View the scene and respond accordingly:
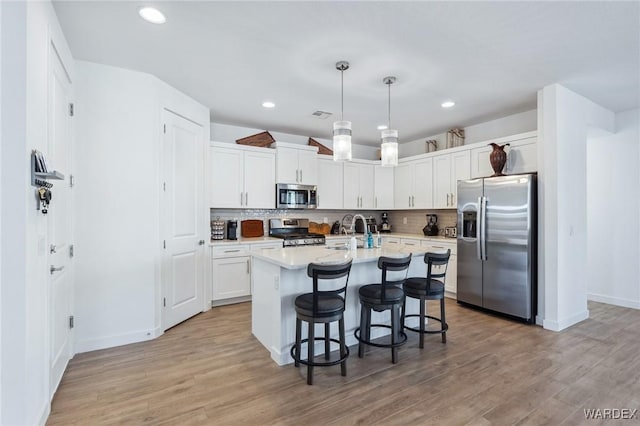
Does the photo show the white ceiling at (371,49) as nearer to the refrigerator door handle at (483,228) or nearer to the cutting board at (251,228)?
the refrigerator door handle at (483,228)

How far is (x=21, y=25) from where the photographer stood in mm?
1695

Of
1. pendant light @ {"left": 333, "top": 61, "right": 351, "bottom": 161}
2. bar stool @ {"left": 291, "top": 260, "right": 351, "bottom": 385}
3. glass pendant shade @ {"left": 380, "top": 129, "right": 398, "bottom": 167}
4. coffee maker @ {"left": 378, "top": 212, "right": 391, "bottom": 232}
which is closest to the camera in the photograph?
bar stool @ {"left": 291, "top": 260, "right": 351, "bottom": 385}

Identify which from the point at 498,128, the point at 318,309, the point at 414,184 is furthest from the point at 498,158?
the point at 318,309

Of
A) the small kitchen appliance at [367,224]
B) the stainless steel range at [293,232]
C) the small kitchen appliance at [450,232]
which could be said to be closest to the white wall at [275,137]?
the small kitchen appliance at [367,224]

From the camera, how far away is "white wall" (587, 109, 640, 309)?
443 centimetres

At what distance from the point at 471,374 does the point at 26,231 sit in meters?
3.18

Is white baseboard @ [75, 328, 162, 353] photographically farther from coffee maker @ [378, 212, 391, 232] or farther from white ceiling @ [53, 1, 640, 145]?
coffee maker @ [378, 212, 391, 232]

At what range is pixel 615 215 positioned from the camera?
4633mm

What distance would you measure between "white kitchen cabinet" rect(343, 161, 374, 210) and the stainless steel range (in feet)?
3.07

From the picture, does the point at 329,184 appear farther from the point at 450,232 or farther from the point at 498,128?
the point at 498,128

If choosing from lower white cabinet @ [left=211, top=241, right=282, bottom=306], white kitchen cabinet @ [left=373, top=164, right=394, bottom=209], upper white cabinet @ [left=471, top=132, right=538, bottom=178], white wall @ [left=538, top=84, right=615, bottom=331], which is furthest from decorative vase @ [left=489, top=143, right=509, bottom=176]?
lower white cabinet @ [left=211, top=241, right=282, bottom=306]

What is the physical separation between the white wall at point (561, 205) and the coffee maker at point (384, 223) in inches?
116

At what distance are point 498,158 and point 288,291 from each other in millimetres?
3283

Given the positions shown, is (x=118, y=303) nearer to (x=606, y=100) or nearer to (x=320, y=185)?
(x=320, y=185)
